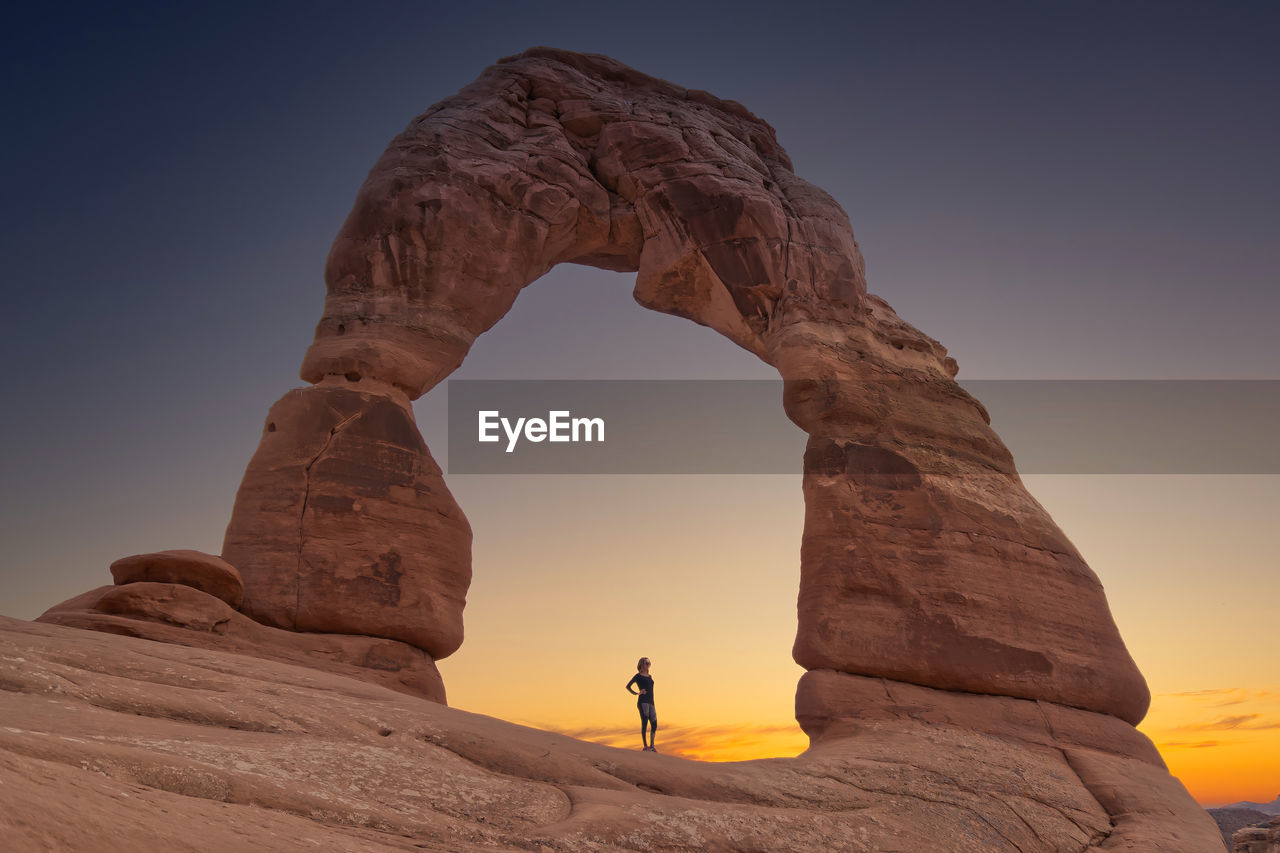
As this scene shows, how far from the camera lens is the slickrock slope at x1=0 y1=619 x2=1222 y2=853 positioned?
12.8ft

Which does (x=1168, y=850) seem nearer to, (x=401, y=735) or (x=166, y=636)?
(x=401, y=735)

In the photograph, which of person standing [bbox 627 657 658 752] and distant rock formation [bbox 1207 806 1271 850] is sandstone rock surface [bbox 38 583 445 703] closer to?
person standing [bbox 627 657 658 752]

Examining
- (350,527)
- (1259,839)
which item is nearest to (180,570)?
(350,527)

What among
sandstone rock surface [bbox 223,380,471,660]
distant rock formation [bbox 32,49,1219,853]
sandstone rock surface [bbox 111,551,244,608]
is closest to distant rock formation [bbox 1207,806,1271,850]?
distant rock formation [bbox 32,49,1219,853]

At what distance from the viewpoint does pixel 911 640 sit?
10.2m

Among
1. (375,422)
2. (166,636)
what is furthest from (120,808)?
(375,422)

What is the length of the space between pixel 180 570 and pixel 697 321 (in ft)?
28.1

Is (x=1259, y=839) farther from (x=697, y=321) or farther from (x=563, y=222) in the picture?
(x=563, y=222)

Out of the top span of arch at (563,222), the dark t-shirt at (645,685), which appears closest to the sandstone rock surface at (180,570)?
the top span of arch at (563,222)

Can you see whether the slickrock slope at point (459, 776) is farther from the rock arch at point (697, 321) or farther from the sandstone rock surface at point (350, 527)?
the sandstone rock surface at point (350, 527)

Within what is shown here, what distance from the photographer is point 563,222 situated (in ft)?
45.4

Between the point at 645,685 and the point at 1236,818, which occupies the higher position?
the point at 645,685

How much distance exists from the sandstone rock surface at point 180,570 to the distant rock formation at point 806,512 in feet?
1.02

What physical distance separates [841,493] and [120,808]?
8.87 meters
